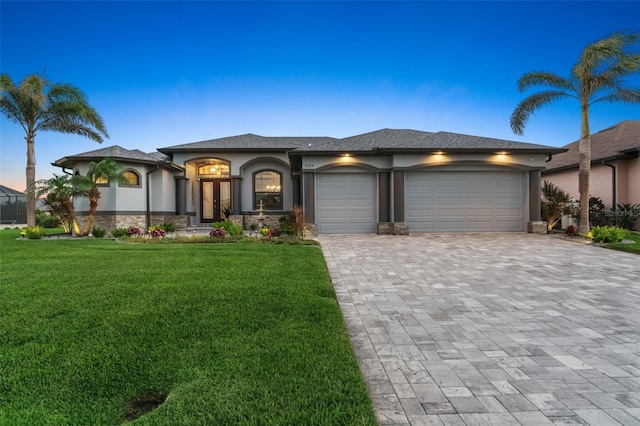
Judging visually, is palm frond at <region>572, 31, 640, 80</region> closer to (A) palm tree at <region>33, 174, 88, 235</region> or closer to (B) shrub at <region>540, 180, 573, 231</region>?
(B) shrub at <region>540, 180, 573, 231</region>

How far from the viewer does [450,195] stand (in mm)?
13039

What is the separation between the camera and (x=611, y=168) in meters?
14.5

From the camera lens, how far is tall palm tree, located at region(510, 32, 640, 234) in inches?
398

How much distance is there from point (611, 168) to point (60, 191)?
2348 cm

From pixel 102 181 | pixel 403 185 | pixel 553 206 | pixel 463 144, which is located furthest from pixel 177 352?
pixel 553 206

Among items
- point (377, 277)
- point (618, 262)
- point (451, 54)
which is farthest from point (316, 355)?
point (451, 54)

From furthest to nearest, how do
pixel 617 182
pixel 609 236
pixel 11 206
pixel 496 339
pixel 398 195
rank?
pixel 11 206, pixel 617 182, pixel 398 195, pixel 609 236, pixel 496 339

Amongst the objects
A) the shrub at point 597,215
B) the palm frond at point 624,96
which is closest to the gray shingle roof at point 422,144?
the palm frond at point 624,96

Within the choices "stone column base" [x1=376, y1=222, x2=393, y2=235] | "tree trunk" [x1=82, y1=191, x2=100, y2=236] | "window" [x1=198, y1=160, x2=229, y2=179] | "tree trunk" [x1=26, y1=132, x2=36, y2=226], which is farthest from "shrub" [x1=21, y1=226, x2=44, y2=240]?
"stone column base" [x1=376, y1=222, x2=393, y2=235]

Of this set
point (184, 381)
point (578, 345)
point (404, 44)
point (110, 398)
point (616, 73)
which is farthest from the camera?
point (404, 44)

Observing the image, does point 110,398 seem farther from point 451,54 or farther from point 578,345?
point 451,54

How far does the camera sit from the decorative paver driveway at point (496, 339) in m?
2.09

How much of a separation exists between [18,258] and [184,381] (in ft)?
26.7

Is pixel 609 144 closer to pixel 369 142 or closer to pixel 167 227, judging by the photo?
pixel 369 142
